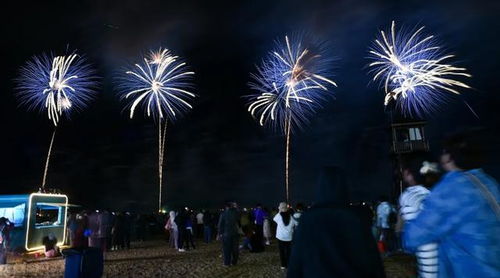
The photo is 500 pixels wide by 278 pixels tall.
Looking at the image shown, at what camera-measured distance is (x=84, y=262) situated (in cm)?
846

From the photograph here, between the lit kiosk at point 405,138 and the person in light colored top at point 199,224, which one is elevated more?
the lit kiosk at point 405,138

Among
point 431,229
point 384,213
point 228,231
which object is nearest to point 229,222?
point 228,231

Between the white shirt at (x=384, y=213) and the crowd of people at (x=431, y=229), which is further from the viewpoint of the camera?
the white shirt at (x=384, y=213)

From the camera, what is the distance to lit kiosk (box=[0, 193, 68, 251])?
17.1m

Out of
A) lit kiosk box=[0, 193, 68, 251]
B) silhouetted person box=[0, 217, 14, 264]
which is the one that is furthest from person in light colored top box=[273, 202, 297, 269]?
lit kiosk box=[0, 193, 68, 251]

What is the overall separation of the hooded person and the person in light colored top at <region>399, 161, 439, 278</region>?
23.3 inches

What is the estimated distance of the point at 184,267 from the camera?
13242 millimetres

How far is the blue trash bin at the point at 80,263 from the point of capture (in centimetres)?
841

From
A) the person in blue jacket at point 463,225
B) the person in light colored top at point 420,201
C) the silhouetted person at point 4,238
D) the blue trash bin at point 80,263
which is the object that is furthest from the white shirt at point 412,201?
the silhouetted person at point 4,238

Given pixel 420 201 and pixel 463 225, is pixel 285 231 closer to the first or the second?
pixel 420 201

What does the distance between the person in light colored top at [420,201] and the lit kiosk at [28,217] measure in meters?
16.9

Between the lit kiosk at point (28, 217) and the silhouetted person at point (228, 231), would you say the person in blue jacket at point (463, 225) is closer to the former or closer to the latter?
the silhouetted person at point (228, 231)

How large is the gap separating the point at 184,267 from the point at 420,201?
10.4 meters

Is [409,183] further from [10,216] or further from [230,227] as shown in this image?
[10,216]
